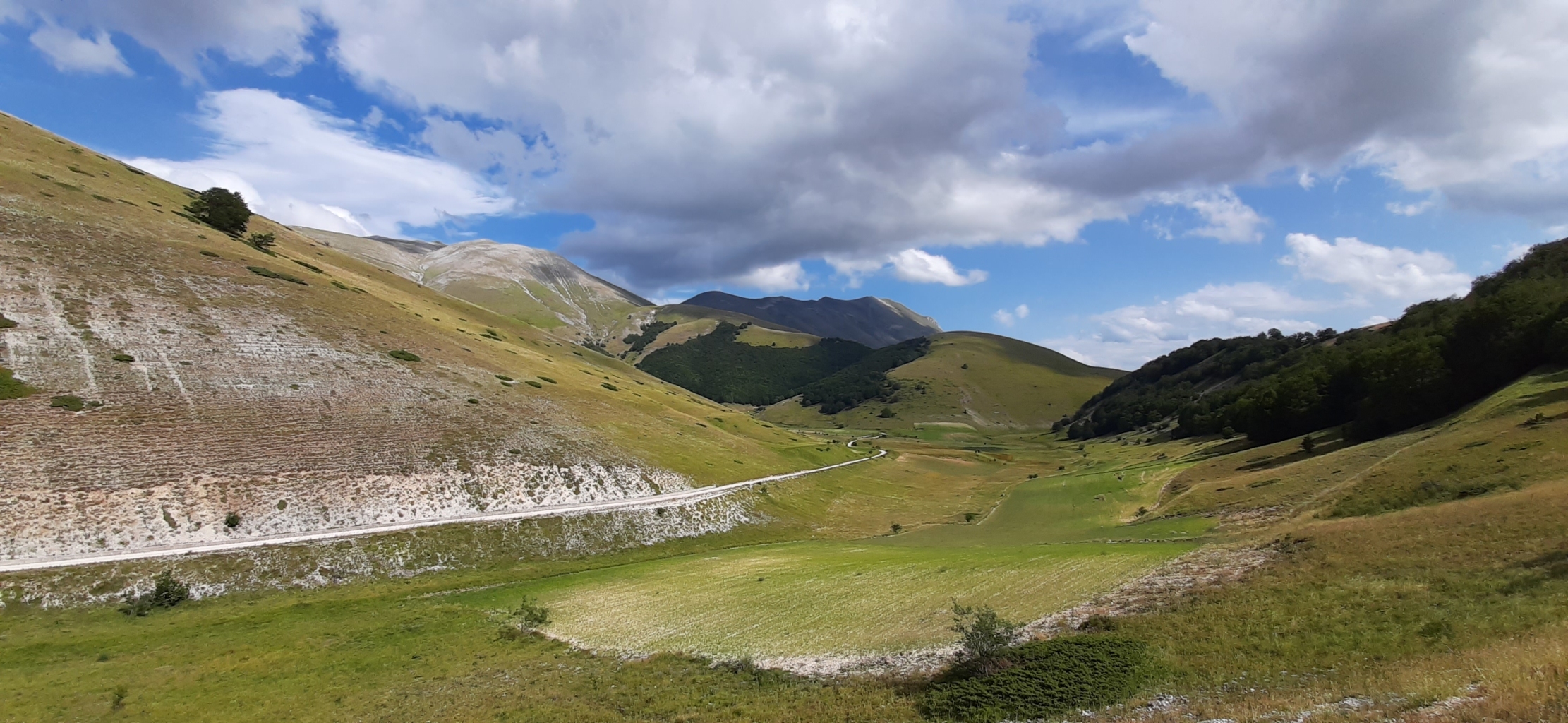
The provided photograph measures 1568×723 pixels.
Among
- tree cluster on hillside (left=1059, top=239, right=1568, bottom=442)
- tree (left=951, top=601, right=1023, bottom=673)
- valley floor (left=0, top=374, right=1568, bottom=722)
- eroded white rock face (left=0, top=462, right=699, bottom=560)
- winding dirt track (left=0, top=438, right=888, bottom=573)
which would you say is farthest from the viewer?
tree cluster on hillside (left=1059, top=239, right=1568, bottom=442)

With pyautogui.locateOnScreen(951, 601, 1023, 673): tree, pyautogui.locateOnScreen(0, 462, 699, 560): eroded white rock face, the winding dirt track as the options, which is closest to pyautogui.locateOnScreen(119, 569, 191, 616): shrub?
the winding dirt track

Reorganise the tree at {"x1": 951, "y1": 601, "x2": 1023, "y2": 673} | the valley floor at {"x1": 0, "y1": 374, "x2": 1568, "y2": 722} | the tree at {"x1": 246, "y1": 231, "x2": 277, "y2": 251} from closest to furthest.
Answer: the valley floor at {"x1": 0, "y1": 374, "x2": 1568, "y2": 722} < the tree at {"x1": 951, "y1": 601, "x2": 1023, "y2": 673} < the tree at {"x1": 246, "y1": 231, "x2": 277, "y2": 251}

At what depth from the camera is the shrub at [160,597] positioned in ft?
100

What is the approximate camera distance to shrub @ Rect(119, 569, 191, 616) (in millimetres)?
30547

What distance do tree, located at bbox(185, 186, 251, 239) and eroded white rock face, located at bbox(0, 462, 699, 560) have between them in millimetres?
74571

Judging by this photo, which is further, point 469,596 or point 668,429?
point 668,429

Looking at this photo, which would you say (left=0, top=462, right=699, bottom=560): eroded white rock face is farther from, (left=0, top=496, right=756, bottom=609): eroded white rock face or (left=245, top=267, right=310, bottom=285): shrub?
(left=245, top=267, right=310, bottom=285): shrub

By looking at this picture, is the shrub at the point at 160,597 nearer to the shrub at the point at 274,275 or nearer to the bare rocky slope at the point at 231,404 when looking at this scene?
the bare rocky slope at the point at 231,404

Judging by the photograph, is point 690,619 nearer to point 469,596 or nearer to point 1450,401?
point 469,596

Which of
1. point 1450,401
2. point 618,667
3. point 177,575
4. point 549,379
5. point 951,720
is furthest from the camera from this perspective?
point 549,379

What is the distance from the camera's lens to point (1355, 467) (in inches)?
1641

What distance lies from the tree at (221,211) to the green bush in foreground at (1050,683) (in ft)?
385

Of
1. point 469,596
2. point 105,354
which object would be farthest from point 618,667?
point 105,354

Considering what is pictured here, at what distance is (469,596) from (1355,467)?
56424 mm
